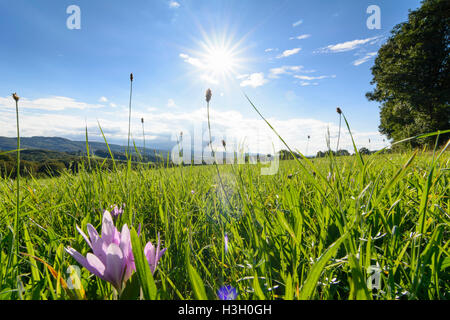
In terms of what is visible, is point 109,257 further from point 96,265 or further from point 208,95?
point 208,95

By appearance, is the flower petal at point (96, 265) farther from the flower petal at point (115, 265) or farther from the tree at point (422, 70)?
the tree at point (422, 70)

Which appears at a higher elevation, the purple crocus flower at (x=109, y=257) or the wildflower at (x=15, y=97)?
the wildflower at (x=15, y=97)

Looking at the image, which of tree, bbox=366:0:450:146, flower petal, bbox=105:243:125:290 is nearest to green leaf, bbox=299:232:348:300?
flower petal, bbox=105:243:125:290

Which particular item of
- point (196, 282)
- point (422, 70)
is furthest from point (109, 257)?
point (422, 70)

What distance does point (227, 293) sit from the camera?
652 mm

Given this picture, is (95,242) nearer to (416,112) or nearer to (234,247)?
(234,247)

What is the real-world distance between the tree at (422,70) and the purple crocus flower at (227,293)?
84.3 ft

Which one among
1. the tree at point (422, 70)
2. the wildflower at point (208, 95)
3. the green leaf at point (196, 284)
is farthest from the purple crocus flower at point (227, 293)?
the tree at point (422, 70)

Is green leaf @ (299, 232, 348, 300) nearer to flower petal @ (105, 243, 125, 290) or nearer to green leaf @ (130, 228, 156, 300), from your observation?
green leaf @ (130, 228, 156, 300)

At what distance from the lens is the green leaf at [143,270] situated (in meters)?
0.49

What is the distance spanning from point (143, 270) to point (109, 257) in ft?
0.38

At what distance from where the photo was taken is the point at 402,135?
2344 centimetres
